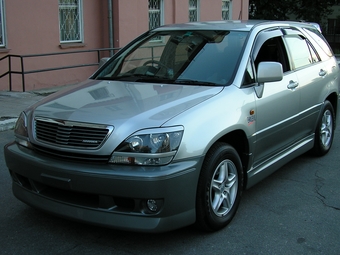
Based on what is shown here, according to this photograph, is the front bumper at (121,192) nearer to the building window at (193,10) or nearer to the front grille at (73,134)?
the front grille at (73,134)

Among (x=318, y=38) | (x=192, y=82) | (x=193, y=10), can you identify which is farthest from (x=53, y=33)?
(x=192, y=82)

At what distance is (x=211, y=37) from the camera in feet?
16.8

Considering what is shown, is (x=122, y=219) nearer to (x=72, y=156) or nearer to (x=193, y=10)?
(x=72, y=156)

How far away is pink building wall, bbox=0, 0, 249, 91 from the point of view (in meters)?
12.0

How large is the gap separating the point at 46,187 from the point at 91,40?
10860 mm

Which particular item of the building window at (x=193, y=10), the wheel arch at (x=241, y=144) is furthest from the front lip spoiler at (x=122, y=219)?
the building window at (x=193, y=10)

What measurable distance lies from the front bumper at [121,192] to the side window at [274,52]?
181cm

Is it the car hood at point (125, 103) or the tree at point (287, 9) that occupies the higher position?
the tree at point (287, 9)

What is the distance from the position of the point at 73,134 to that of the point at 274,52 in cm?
256

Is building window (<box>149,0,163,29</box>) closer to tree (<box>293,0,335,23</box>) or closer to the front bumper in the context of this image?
the front bumper

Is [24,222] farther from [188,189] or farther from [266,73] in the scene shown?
[266,73]

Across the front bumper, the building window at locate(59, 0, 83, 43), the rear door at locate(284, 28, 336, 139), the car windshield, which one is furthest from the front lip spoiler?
the building window at locate(59, 0, 83, 43)

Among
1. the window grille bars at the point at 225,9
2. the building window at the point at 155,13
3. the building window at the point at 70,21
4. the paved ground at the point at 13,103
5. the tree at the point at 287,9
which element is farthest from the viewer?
the tree at the point at 287,9

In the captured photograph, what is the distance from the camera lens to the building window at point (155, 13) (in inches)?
643
